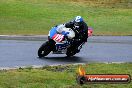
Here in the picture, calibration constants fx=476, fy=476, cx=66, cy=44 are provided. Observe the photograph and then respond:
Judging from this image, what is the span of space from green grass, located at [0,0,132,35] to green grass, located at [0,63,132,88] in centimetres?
1498

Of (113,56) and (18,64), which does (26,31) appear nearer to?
(113,56)

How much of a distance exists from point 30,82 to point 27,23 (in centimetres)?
2417

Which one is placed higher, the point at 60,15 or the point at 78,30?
the point at 78,30

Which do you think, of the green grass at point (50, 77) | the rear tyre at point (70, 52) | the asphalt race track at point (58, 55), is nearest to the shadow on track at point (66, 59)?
the asphalt race track at point (58, 55)

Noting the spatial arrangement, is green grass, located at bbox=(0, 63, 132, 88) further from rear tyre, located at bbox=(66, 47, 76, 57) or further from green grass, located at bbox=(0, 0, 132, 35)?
green grass, located at bbox=(0, 0, 132, 35)

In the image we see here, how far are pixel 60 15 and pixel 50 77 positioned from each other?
29.2 m

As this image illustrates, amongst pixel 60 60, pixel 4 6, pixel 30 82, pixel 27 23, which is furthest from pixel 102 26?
pixel 30 82

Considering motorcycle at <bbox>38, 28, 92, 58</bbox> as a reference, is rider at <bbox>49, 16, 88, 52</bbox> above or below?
above

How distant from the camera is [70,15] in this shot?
1590 inches

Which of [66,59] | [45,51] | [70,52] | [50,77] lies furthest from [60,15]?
[50,77]

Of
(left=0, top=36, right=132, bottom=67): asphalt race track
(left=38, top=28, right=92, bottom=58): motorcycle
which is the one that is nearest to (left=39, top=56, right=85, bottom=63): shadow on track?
(left=0, top=36, right=132, bottom=67): asphalt race track

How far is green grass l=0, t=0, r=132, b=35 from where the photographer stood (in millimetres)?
31438

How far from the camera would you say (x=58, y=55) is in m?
18.0

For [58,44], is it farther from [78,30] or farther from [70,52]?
[78,30]
